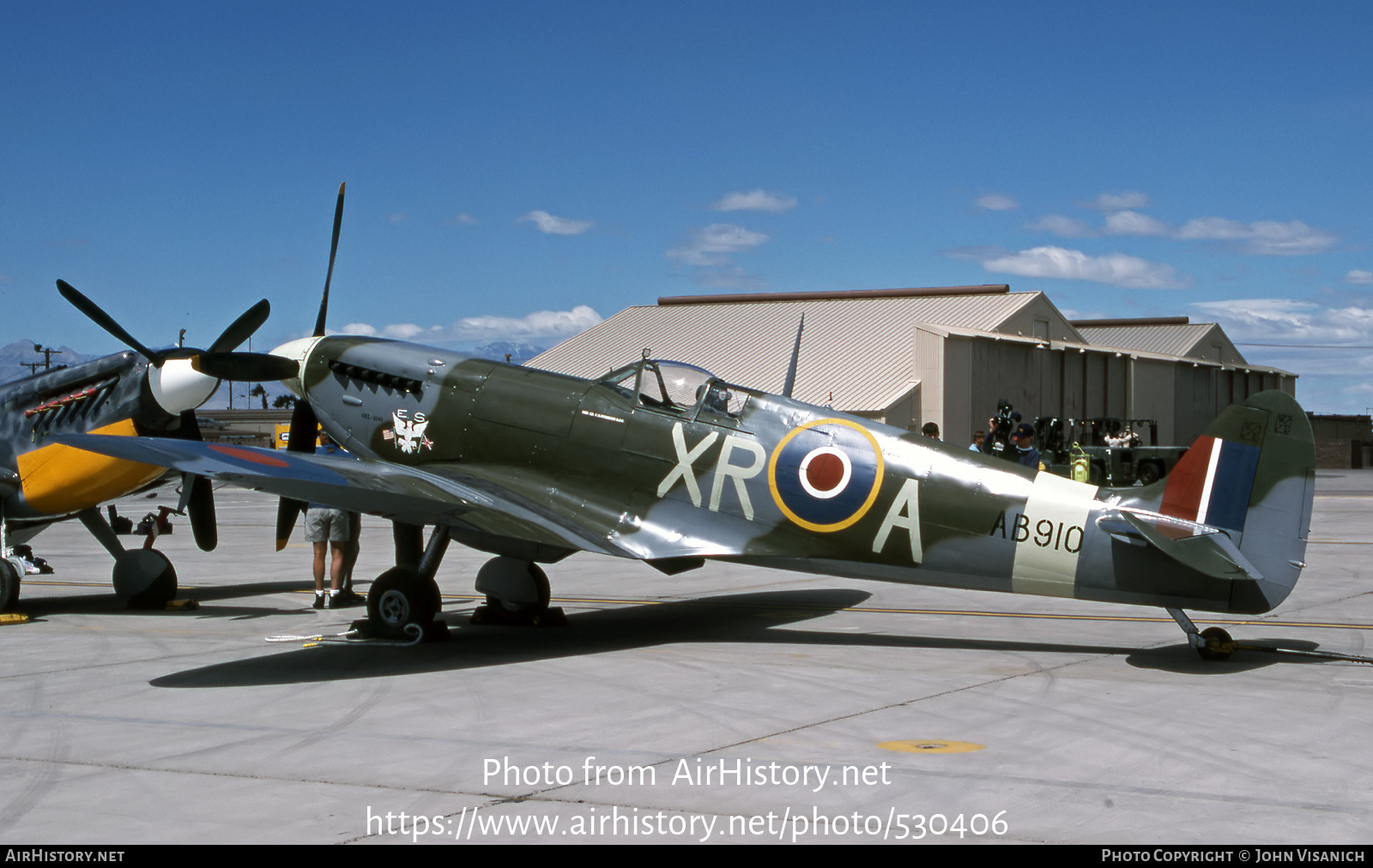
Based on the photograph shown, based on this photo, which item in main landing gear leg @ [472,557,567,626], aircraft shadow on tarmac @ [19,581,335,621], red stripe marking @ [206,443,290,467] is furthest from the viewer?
aircraft shadow on tarmac @ [19,581,335,621]

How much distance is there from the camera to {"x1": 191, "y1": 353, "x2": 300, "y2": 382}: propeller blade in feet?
36.3

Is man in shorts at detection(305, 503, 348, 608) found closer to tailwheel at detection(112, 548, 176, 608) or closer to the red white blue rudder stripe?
tailwheel at detection(112, 548, 176, 608)

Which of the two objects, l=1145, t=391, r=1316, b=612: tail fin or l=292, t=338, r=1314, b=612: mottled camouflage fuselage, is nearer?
l=1145, t=391, r=1316, b=612: tail fin

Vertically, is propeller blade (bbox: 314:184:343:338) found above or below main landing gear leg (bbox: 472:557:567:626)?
above

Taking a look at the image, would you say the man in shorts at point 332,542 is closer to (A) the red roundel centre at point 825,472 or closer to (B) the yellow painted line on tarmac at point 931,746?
(A) the red roundel centre at point 825,472

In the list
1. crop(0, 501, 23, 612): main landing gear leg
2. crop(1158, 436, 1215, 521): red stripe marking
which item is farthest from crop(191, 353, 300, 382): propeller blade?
crop(1158, 436, 1215, 521): red stripe marking

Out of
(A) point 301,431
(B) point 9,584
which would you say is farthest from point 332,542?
(B) point 9,584

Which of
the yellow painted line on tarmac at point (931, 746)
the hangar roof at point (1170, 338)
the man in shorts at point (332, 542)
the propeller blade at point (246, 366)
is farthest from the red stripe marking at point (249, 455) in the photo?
the hangar roof at point (1170, 338)

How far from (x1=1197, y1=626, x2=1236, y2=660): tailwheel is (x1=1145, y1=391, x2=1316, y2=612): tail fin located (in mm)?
327

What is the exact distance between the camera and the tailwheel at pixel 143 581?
11.8 meters

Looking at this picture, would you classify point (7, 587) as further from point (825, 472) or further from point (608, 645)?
point (825, 472)

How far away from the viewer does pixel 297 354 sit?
11453mm

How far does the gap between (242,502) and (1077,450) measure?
24073 mm

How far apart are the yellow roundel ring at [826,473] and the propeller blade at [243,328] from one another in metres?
5.64
